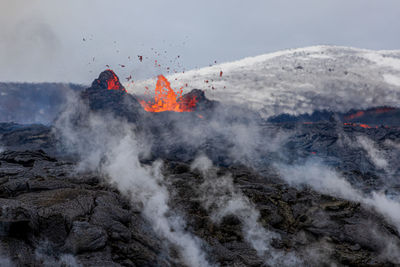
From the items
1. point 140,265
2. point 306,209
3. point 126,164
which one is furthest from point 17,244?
point 306,209

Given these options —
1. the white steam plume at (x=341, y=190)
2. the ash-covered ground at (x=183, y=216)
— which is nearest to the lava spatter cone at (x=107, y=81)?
the ash-covered ground at (x=183, y=216)

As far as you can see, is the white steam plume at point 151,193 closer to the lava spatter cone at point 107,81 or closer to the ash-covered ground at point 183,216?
the ash-covered ground at point 183,216

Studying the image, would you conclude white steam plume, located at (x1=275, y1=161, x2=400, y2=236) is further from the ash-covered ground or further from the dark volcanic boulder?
Result: the dark volcanic boulder

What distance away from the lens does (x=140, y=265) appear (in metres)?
9.55

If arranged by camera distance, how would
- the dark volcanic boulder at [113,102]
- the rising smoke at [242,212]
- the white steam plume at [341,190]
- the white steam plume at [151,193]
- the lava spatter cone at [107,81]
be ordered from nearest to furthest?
1. the white steam plume at [151,193]
2. the rising smoke at [242,212]
3. the white steam plume at [341,190]
4. the dark volcanic boulder at [113,102]
5. the lava spatter cone at [107,81]

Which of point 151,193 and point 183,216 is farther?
point 151,193

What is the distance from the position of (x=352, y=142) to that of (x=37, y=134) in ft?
211

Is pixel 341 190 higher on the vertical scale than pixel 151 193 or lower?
higher

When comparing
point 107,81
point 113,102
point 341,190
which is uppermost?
point 107,81

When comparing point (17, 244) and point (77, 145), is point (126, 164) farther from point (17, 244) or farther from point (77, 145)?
point (77, 145)

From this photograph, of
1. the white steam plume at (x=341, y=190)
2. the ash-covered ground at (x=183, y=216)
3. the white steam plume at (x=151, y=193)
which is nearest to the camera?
the ash-covered ground at (x=183, y=216)

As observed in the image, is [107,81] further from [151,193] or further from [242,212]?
[242,212]

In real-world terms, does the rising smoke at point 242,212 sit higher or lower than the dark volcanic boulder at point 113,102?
lower

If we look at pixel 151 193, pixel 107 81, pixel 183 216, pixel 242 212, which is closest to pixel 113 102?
pixel 107 81
